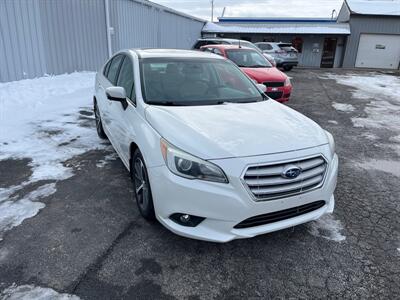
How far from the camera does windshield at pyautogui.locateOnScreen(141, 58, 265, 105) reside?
3.58 m

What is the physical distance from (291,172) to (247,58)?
811 cm

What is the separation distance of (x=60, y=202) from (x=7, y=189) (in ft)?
2.48

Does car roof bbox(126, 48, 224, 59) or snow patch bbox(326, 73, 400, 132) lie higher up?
car roof bbox(126, 48, 224, 59)

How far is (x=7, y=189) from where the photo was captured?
379 centimetres

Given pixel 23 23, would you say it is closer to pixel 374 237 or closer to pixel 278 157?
pixel 278 157

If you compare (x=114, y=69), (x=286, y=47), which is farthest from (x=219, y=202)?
(x=286, y=47)

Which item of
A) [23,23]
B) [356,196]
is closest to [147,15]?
[23,23]

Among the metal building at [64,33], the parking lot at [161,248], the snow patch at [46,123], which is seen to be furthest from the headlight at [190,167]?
the metal building at [64,33]

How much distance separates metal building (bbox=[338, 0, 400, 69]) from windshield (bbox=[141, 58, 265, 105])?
83.0 feet

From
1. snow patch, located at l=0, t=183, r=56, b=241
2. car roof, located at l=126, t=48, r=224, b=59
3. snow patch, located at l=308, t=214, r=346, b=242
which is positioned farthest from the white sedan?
snow patch, located at l=0, t=183, r=56, b=241

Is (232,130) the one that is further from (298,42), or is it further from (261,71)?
(298,42)

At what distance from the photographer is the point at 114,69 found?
4789mm

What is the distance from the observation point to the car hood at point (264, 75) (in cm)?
836

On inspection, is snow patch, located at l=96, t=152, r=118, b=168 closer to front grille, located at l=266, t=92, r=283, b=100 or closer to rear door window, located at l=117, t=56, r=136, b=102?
rear door window, located at l=117, t=56, r=136, b=102
